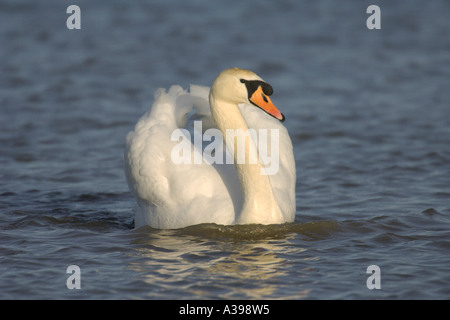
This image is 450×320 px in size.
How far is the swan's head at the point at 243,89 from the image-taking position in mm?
7332

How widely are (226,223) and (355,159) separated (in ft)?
12.4

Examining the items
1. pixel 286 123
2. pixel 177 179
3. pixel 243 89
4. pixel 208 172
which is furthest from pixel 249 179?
pixel 286 123

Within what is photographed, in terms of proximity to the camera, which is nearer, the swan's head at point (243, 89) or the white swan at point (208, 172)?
the swan's head at point (243, 89)

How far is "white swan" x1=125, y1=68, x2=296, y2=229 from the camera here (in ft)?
24.7

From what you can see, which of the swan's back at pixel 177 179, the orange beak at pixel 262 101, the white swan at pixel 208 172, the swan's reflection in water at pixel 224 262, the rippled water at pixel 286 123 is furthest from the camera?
the swan's back at pixel 177 179

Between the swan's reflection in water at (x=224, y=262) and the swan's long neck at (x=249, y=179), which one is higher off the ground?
the swan's long neck at (x=249, y=179)

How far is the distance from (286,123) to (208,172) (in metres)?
4.95

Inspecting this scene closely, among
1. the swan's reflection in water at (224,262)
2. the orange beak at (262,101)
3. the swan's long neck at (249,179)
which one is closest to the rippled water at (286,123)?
the swan's reflection in water at (224,262)

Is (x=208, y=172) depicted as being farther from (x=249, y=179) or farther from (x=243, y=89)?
(x=243, y=89)

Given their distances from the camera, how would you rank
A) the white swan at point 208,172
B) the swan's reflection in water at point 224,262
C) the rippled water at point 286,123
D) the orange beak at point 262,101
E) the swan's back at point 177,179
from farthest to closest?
the swan's back at point 177,179
the white swan at point 208,172
the orange beak at point 262,101
the rippled water at point 286,123
the swan's reflection in water at point 224,262

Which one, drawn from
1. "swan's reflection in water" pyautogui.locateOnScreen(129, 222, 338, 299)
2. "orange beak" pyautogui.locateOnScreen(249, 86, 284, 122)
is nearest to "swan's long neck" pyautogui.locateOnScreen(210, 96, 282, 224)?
"swan's reflection in water" pyautogui.locateOnScreen(129, 222, 338, 299)

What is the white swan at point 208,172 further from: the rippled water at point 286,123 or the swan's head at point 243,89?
the rippled water at point 286,123

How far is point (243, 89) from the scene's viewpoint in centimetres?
741

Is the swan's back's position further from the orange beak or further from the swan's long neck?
the orange beak
